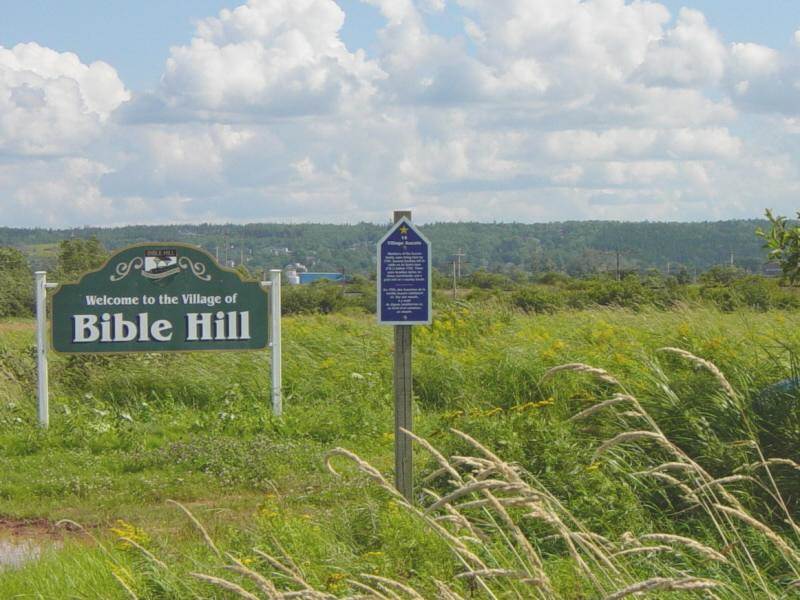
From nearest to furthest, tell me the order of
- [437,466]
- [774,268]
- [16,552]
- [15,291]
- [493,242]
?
1. [16,552]
2. [437,466]
3. [774,268]
4. [15,291]
5. [493,242]

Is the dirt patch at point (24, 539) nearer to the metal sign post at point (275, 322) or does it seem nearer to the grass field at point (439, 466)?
the grass field at point (439, 466)

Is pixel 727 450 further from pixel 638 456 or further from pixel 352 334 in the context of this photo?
pixel 352 334

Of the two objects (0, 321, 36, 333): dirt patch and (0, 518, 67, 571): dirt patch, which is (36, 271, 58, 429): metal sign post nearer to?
(0, 518, 67, 571): dirt patch

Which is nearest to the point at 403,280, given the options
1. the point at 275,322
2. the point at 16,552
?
the point at 16,552

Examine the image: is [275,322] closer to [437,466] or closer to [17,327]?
[437,466]

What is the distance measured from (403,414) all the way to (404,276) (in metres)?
0.96

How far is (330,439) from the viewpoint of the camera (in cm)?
982

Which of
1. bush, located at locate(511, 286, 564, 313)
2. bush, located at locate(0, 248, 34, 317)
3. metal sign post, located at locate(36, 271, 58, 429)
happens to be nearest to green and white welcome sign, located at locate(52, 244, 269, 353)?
metal sign post, located at locate(36, 271, 58, 429)

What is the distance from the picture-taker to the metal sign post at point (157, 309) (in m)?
10.7

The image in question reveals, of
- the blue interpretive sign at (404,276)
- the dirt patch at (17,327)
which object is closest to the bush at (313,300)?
the dirt patch at (17,327)

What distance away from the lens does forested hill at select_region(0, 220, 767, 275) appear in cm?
10394

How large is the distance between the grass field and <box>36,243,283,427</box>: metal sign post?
0.72 metres

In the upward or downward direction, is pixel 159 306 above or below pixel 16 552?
above

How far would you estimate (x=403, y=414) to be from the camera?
6.71 meters
